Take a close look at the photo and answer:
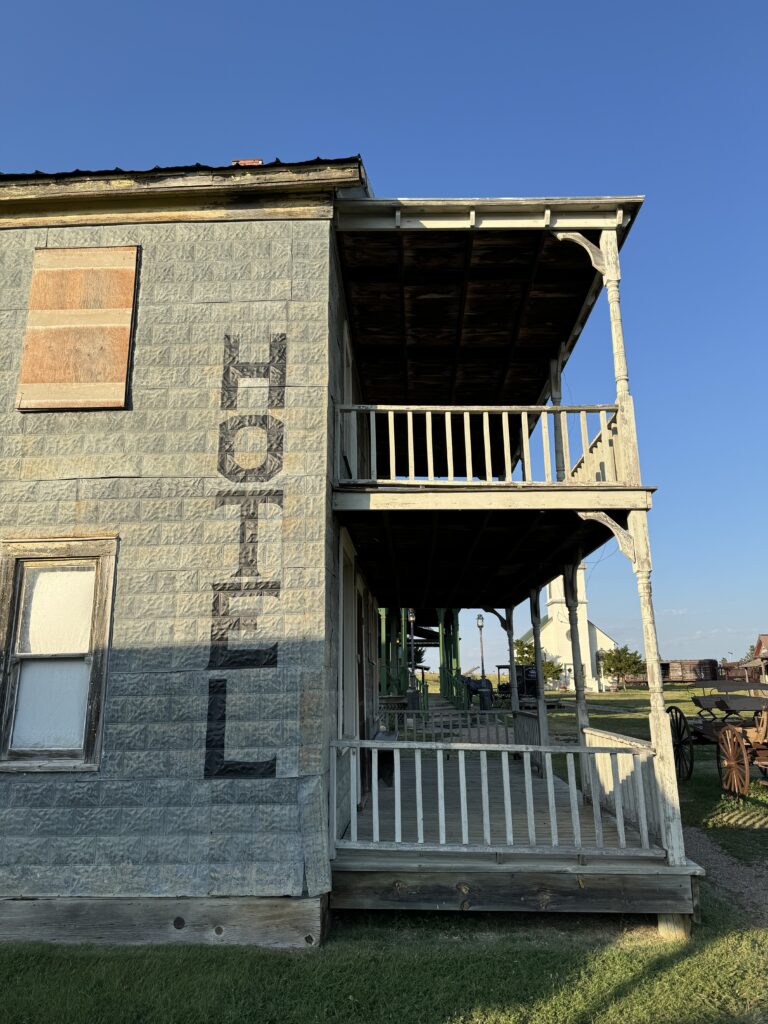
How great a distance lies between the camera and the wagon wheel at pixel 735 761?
1048cm

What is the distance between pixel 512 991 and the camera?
459 centimetres

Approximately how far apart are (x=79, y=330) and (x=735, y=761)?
35.4 feet

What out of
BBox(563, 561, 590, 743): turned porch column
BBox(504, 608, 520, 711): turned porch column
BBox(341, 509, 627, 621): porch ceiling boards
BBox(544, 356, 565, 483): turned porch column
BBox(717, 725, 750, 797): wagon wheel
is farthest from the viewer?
BBox(504, 608, 520, 711): turned porch column

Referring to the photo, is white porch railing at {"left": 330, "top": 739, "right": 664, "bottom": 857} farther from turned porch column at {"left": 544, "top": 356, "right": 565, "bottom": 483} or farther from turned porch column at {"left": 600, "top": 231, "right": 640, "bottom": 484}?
turned porch column at {"left": 544, "top": 356, "right": 565, "bottom": 483}

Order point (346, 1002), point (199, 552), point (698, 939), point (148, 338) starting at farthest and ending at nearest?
point (148, 338)
point (199, 552)
point (698, 939)
point (346, 1002)

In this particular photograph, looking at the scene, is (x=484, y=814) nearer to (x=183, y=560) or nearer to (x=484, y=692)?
(x=183, y=560)

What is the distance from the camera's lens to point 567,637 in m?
63.2

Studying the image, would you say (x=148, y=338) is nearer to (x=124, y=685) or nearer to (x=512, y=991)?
(x=124, y=685)

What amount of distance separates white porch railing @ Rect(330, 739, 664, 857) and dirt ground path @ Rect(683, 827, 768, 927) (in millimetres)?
1047

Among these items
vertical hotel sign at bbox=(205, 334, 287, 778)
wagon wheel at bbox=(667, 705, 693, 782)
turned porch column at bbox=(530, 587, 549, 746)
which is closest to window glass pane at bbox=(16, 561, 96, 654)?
vertical hotel sign at bbox=(205, 334, 287, 778)

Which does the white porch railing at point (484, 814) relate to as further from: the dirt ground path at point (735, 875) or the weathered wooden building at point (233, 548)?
the dirt ground path at point (735, 875)

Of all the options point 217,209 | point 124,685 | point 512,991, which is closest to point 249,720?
point 124,685

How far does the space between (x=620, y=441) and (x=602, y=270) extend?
174 cm

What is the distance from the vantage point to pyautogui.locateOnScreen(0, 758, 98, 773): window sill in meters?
5.66
